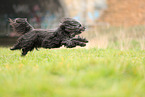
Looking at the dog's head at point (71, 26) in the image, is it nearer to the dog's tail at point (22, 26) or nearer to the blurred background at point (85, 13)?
the dog's tail at point (22, 26)

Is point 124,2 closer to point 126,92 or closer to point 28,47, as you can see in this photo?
point 28,47

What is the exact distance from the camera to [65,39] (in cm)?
547

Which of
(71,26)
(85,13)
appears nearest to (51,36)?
(71,26)

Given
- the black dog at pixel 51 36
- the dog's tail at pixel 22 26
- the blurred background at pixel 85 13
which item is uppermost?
the blurred background at pixel 85 13

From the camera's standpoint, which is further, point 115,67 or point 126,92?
point 115,67

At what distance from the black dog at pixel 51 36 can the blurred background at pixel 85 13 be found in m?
6.23

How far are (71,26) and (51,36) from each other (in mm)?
663

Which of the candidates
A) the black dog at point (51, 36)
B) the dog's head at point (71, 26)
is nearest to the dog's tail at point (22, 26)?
the black dog at point (51, 36)

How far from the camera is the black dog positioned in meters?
5.36

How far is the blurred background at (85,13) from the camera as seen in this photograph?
13.7m

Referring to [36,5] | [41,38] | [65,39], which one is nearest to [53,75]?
[65,39]

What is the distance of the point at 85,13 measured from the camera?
16703 millimetres

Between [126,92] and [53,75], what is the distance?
1.15 metres

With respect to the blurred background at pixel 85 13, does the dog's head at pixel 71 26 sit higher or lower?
lower
